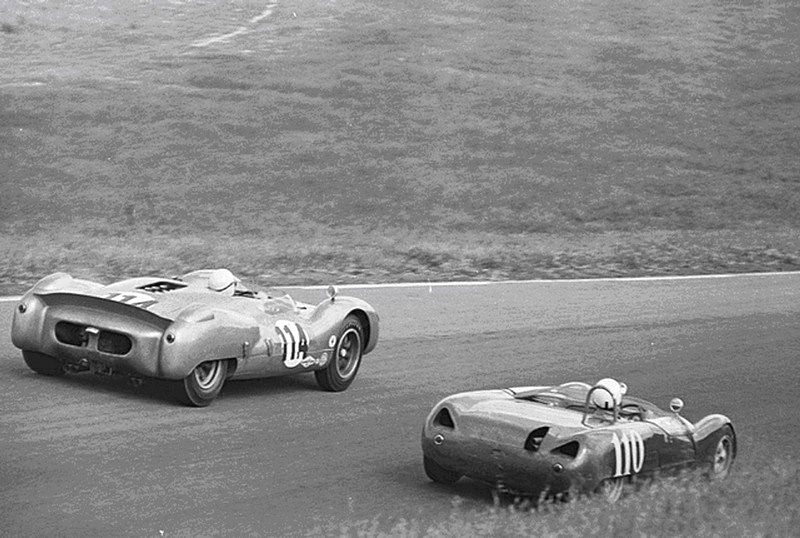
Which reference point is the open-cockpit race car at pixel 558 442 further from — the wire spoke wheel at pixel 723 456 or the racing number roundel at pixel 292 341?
the racing number roundel at pixel 292 341

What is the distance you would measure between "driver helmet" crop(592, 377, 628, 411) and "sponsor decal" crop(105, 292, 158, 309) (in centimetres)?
272

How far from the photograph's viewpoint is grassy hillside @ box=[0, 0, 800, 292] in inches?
679

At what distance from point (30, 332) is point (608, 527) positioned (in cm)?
409

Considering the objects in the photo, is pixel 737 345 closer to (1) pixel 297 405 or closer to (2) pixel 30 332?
(1) pixel 297 405

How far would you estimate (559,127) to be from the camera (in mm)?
24984

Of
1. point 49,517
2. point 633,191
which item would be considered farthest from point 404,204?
point 49,517

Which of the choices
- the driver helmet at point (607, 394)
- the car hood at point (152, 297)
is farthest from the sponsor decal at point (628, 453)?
the car hood at point (152, 297)

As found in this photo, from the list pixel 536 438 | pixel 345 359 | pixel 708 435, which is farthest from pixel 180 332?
pixel 708 435

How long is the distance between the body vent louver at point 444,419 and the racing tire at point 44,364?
2911mm

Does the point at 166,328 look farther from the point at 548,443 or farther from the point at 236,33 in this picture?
the point at 236,33

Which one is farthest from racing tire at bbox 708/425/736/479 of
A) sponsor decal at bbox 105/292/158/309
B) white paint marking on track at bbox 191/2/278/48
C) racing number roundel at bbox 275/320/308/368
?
white paint marking on track at bbox 191/2/278/48

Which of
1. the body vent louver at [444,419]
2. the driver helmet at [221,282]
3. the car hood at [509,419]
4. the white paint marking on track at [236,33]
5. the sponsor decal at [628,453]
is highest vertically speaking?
the white paint marking on track at [236,33]

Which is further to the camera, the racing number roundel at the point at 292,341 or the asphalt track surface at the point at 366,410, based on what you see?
the racing number roundel at the point at 292,341

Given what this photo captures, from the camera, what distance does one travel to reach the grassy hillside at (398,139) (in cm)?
1723
